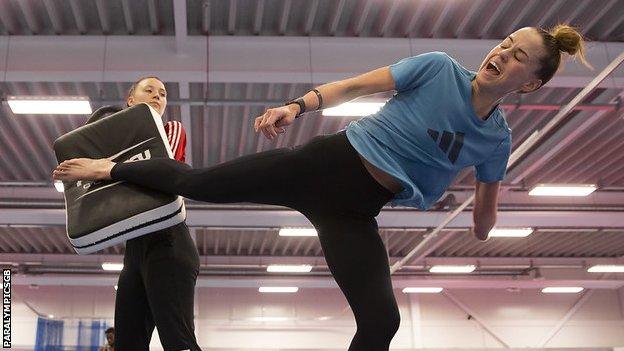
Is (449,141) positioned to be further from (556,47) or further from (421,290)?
(421,290)

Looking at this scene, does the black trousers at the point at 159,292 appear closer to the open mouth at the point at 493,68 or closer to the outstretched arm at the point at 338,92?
the outstretched arm at the point at 338,92

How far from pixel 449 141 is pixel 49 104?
18.1ft

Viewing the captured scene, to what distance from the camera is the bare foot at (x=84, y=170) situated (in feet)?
6.73

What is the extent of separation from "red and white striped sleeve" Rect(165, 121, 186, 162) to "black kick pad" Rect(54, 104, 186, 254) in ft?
0.54

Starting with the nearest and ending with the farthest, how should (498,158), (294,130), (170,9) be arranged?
1. (498,158)
2. (170,9)
3. (294,130)

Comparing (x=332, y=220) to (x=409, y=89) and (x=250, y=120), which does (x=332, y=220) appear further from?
(x=250, y=120)

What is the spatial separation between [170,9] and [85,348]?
11925 millimetres

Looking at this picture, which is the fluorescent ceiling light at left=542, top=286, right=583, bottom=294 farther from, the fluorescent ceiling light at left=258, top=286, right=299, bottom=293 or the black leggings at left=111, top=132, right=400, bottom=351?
the black leggings at left=111, top=132, right=400, bottom=351

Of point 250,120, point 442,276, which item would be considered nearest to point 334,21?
point 250,120

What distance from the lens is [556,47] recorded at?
192 centimetres

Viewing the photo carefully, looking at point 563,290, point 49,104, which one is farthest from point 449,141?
point 563,290

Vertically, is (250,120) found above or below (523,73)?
above

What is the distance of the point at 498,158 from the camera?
2.05m

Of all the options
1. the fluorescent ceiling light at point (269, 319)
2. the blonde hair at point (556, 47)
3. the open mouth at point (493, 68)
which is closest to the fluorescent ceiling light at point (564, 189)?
the blonde hair at point (556, 47)
